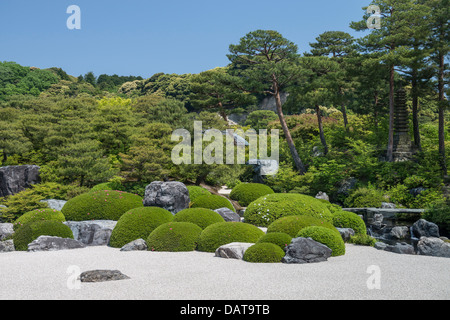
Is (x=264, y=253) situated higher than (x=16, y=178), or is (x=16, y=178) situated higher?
(x=16, y=178)

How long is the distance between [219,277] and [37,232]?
20.2 feet

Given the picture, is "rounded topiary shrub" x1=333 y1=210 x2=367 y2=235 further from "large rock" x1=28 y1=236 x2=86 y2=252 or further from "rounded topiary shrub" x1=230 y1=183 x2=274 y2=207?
"large rock" x1=28 y1=236 x2=86 y2=252

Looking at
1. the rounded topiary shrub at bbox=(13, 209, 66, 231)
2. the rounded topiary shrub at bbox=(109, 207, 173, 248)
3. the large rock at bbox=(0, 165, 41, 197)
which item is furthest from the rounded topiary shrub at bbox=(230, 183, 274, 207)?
the large rock at bbox=(0, 165, 41, 197)

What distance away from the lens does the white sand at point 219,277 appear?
524cm

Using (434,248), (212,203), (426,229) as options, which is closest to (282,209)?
(212,203)

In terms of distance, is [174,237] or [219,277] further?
[174,237]

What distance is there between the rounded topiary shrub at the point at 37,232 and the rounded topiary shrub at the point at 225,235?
13.3ft

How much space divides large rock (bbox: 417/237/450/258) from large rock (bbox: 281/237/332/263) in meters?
2.66

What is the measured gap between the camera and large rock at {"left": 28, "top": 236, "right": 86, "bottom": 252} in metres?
9.33

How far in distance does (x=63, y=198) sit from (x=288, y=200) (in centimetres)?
1097

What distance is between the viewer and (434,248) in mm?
8508

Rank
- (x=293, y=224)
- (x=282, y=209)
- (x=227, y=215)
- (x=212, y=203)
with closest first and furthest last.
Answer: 1. (x=293, y=224)
2. (x=282, y=209)
3. (x=227, y=215)
4. (x=212, y=203)

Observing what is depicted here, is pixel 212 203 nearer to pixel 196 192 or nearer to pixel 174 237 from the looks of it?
pixel 196 192
